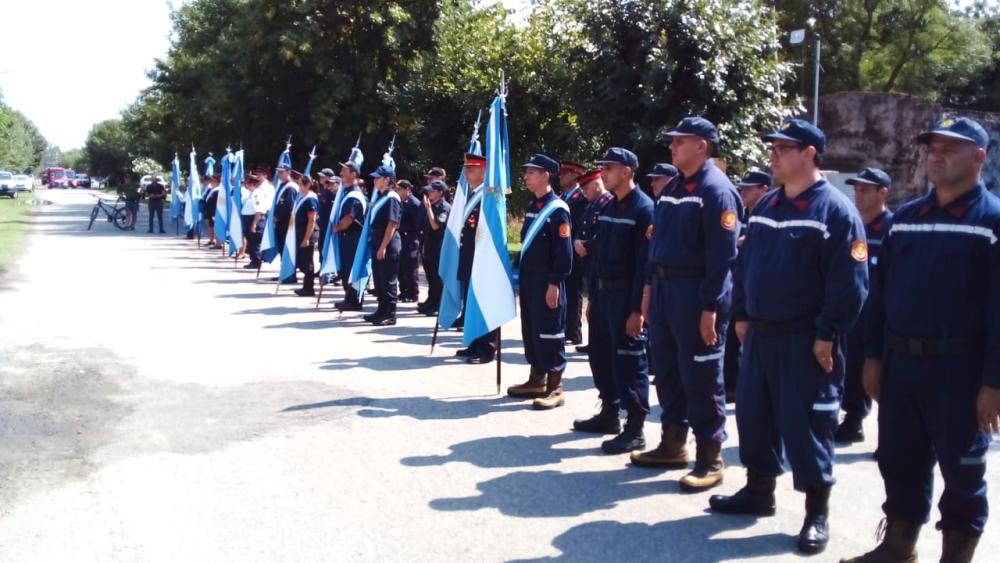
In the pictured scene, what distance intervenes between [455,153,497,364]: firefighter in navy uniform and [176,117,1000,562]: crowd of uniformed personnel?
2008mm

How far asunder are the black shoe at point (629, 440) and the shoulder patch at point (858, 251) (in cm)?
237

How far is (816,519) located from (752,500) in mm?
504

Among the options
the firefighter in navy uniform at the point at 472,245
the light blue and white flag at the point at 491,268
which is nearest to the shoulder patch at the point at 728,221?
the light blue and white flag at the point at 491,268

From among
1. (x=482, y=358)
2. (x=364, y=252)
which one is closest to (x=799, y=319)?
(x=482, y=358)

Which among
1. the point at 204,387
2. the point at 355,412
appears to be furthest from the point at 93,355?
the point at 355,412

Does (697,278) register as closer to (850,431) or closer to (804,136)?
(804,136)

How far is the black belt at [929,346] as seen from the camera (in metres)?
4.47

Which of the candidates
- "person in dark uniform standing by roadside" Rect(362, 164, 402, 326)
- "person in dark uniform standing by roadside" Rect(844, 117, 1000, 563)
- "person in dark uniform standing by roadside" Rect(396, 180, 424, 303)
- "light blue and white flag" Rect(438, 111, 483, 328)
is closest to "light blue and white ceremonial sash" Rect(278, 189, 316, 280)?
"person in dark uniform standing by roadside" Rect(396, 180, 424, 303)

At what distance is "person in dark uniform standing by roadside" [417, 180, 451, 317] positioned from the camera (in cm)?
1390

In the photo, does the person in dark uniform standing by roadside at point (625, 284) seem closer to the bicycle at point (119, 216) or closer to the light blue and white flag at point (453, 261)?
the light blue and white flag at point (453, 261)

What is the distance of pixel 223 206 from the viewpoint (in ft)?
74.1

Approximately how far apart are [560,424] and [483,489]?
1739 millimetres

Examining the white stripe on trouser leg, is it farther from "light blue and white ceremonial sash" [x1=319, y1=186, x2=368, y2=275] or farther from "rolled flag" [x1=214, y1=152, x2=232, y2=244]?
"rolled flag" [x1=214, y1=152, x2=232, y2=244]

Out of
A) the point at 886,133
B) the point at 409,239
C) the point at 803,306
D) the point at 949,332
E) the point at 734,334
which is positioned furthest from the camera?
the point at 886,133
